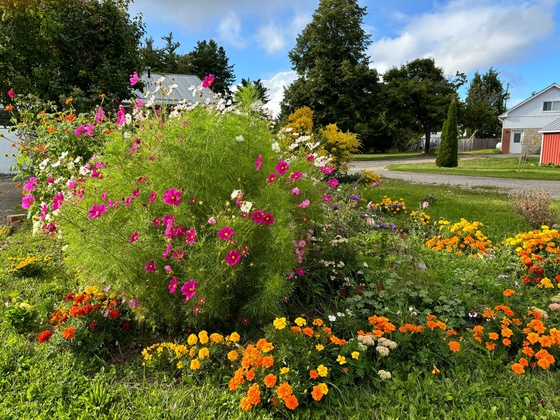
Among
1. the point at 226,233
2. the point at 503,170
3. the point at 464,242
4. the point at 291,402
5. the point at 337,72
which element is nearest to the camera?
the point at 291,402

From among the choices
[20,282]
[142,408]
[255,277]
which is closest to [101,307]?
[142,408]

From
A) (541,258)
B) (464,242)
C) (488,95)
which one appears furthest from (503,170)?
(488,95)

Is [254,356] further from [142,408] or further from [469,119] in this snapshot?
[469,119]

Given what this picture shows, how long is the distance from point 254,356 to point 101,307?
120 centimetres

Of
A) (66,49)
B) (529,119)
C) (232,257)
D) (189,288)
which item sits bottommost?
(189,288)

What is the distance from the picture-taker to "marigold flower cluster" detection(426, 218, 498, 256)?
378cm

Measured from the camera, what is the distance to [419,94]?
30.5 meters

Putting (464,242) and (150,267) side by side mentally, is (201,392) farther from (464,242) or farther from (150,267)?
(464,242)

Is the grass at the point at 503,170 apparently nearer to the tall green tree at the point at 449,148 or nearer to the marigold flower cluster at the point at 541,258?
the tall green tree at the point at 449,148

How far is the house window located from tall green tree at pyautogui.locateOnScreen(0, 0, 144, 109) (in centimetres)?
3140

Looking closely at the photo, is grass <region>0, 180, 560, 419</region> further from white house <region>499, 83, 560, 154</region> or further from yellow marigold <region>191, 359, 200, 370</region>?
white house <region>499, 83, 560, 154</region>

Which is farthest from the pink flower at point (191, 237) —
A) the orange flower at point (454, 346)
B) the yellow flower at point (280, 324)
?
the orange flower at point (454, 346)

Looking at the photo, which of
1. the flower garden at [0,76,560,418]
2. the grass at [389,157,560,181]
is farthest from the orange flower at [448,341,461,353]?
the grass at [389,157,560,181]

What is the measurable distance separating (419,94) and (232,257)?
32.2 metres
